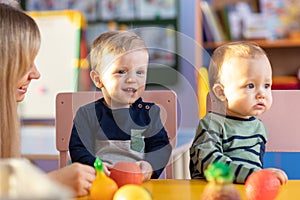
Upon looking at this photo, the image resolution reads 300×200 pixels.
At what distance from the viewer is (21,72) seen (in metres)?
0.93

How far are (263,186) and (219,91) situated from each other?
22 cm

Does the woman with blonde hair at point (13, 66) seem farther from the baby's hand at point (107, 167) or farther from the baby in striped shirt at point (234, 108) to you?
the baby in striped shirt at point (234, 108)

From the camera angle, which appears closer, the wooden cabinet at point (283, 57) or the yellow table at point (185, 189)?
the yellow table at point (185, 189)

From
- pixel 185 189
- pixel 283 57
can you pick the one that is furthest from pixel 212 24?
pixel 185 189

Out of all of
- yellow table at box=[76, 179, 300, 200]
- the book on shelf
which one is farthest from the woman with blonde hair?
the book on shelf

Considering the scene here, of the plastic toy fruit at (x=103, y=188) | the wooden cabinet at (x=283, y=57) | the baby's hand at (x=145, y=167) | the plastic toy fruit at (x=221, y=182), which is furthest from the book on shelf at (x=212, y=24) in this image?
the plastic toy fruit at (x=221, y=182)

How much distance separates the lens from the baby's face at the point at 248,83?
99 centimetres

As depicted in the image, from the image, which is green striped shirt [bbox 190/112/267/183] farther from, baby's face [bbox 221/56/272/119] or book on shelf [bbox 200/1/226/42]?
book on shelf [bbox 200/1/226/42]

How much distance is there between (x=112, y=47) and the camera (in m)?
0.93

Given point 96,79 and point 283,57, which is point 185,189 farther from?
point 283,57

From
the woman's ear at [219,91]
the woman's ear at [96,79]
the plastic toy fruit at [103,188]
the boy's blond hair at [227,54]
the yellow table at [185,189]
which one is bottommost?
the yellow table at [185,189]

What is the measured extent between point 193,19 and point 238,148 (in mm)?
2159

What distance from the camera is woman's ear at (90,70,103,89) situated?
3.10 feet

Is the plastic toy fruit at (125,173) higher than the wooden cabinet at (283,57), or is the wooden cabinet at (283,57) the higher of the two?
the wooden cabinet at (283,57)
